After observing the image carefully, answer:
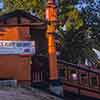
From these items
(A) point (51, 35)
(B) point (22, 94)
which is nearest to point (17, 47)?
(A) point (51, 35)

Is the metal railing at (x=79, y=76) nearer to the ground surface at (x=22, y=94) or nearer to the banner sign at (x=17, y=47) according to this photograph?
the banner sign at (x=17, y=47)

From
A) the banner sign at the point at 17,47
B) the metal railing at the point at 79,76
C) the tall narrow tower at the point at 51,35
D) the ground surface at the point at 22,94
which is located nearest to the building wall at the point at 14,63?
the banner sign at the point at 17,47

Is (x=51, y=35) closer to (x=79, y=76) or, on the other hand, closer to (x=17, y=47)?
(x=17, y=47)

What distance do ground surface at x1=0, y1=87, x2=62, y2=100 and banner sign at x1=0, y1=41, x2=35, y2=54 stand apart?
1.60 metres

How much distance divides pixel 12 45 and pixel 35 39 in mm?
1797

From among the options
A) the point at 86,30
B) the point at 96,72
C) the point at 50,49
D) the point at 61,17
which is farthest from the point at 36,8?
the point at 50,49

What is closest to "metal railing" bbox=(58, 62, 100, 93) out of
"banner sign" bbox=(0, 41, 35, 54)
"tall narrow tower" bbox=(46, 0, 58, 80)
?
"tall narrow tower" bbox=(46, 0, 58, 80)

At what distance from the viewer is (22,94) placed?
46.9 ft

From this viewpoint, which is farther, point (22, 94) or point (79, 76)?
point (79, 76)

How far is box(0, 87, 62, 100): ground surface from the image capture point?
44.3 ft

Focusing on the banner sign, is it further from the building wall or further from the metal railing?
the metal railing

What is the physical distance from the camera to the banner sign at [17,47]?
53.8ft

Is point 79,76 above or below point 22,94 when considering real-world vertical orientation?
above

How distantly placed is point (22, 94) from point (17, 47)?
2.70 m
